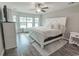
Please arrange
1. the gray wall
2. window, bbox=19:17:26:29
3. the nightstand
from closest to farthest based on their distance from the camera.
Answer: the nightstand < the gray wall < window, bbox=19:17:26:29

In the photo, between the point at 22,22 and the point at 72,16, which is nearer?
the point at 72,16

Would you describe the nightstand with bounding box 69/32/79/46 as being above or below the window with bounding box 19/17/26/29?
below

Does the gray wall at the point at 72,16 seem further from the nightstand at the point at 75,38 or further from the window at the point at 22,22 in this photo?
the window at the point at 22,22

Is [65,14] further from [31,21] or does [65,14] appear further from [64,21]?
[31,21]

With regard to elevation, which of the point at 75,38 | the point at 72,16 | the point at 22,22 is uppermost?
the point at 72,16

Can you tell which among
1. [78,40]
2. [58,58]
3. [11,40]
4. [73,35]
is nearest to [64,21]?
[73,35]

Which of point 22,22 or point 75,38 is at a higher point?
point 22,22

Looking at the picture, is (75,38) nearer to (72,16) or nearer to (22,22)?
(72,16)

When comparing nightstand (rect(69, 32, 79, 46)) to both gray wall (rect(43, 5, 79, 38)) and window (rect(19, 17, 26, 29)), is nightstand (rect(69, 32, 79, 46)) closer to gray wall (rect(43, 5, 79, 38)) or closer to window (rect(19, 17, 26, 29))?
gray wall (rect(43, 5, 79, 38))

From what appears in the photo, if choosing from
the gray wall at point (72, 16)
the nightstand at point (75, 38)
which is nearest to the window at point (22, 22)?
the gray wall at point (72, 16)

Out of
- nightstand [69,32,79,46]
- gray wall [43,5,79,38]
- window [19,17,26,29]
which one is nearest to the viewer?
nightstand [69,32,79,46]

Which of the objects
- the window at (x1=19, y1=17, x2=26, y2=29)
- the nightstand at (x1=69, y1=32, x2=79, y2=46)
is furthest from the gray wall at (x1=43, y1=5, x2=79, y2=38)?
the window at (x1=19, y1=17, x2=26, y2=29)

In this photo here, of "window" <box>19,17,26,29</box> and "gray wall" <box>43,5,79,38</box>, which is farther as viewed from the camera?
"window" <box>19,17,26,29</box>

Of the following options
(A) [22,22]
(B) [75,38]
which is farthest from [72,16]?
(A) [22,22]
